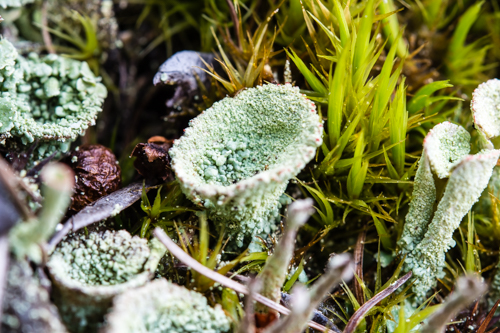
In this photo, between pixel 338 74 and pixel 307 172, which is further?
pixel 307 172

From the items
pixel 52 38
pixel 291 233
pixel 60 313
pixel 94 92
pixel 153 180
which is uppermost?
pixel 52 38

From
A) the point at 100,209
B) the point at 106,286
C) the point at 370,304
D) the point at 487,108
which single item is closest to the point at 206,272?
the point at 106,286

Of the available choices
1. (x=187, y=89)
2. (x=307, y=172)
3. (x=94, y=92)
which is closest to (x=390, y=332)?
(x=307, y=172)

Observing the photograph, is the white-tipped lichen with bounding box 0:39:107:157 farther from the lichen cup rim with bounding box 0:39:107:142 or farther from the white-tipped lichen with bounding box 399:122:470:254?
the white-tipped lichen with bounding box 399:122:470:254

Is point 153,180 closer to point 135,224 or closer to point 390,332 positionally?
point 135,224

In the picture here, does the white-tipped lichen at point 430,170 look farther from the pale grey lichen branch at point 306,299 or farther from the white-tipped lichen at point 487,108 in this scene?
the pale grey lichen branch at point 306,299

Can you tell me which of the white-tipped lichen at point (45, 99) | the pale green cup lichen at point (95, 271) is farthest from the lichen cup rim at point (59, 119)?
the pale green cup lichen at point (95, 271)

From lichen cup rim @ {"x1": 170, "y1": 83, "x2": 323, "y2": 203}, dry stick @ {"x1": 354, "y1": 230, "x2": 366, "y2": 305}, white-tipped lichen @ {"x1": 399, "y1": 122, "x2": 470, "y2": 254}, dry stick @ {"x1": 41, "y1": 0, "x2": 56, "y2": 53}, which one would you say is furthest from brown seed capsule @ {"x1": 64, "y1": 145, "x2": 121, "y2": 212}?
white-tipped lichen @ {"x1": 399, "y1": 122, "x2": 470, "y2": 254}

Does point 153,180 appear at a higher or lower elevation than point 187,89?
lower
